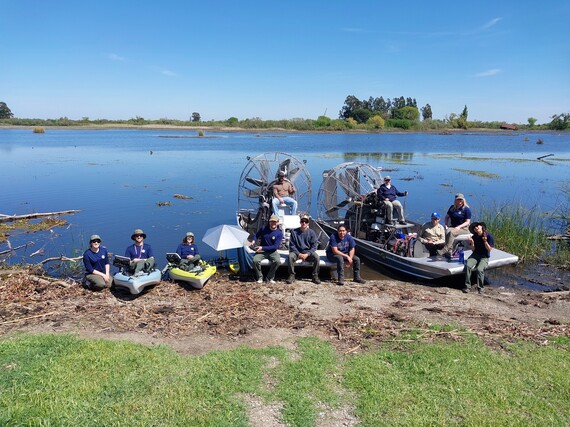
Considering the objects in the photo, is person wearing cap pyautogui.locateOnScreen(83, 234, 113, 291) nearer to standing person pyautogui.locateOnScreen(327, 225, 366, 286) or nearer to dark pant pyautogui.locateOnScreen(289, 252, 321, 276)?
dark pant pyautogui.locateOnScreen(289, 252, 321, 276)

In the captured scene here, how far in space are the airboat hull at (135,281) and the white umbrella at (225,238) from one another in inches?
90.6

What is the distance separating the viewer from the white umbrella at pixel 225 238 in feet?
38.3

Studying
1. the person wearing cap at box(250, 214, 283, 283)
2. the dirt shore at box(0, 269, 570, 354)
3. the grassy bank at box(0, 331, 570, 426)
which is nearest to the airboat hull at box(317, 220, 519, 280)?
the dirt shore at box(0, 269, 570, 354)

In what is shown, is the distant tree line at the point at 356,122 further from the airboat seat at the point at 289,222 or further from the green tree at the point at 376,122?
the airboat seat at the point at 289,222

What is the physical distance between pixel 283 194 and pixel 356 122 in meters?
109

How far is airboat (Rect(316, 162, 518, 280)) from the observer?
11.6 meters

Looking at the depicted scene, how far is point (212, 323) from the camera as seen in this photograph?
310 inches

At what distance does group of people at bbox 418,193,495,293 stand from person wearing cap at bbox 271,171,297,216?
14.6ft

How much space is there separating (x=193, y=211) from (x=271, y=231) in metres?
11.4

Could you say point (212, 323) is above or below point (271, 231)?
below

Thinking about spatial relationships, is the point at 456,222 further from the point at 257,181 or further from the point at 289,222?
the point at 257,181

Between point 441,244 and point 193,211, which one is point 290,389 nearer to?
point 441,244

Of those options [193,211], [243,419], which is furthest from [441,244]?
[193,211]

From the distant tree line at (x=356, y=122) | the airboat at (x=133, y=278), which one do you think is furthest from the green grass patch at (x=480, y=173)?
the distant tree line at (x=356, y=122)
